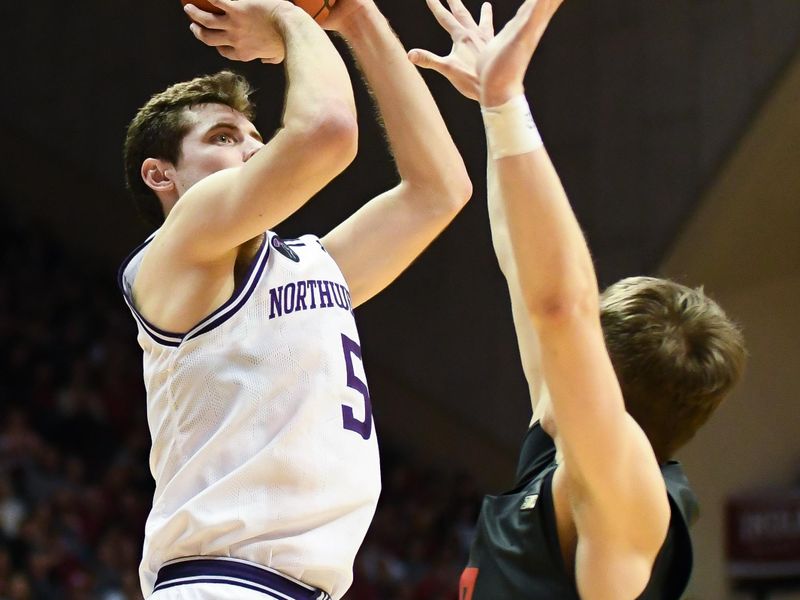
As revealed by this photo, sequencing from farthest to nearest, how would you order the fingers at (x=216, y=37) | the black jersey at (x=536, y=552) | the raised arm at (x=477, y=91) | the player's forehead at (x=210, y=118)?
1. the player's forehead at (x=210, y=118)
2. the fingers at (x=216, y=37)
3. the raised arm at (x=477, y=91)
4. the black jersey at (x=536, y=552)

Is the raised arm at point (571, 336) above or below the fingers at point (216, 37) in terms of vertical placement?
below

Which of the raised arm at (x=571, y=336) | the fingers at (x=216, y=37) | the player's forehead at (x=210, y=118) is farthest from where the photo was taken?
the player's forehead at (x=210, y=118)

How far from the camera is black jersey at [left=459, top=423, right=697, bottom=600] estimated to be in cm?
205

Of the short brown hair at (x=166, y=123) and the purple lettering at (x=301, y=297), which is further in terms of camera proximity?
the short brown hair at (x=166, y=123)

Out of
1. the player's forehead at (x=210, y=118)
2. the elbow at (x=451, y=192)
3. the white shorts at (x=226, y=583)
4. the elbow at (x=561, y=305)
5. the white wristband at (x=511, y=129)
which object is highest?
the white wristband at (x=511, y=129)

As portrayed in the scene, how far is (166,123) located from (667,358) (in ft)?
4.77

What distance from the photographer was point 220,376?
8.80 feet

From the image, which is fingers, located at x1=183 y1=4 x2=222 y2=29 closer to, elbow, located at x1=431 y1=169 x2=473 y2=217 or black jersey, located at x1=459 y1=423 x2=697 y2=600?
elbow, located at x1=431 y1=169 x2=473 y2=217

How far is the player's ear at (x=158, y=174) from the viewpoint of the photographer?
2996 mm

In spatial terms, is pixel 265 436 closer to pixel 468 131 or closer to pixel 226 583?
pixel 226 583

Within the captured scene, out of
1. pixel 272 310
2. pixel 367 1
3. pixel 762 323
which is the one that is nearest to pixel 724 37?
pixel 762 323

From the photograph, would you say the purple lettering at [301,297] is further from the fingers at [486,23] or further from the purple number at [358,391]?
the fingers at [486,23]

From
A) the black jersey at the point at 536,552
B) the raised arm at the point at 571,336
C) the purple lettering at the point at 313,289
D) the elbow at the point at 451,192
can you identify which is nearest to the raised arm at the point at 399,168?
the elbow at the point at 451,192

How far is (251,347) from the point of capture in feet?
8.82
